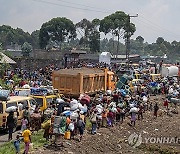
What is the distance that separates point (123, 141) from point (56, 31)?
248 feet

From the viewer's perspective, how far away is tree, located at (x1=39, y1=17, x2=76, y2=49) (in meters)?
92.9

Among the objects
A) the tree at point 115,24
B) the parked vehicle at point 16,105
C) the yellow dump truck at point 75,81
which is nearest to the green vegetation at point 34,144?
the parked vehicle at point 16,105

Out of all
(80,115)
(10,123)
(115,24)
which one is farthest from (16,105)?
(115,24)

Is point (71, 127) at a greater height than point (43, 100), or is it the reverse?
point (43, 100)

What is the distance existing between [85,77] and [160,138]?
19.9 feet

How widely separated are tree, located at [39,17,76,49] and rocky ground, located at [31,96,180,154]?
67459 mm

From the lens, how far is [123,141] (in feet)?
67.3

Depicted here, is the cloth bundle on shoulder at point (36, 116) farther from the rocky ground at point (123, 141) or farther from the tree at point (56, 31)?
the tree at point (56, 31)

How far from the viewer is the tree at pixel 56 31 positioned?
92.9 metres

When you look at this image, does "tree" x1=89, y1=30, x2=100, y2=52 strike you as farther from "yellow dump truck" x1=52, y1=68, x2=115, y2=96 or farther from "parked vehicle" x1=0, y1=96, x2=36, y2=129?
"parked vehicle" x1=0, y1=96, x2=36, y2=129

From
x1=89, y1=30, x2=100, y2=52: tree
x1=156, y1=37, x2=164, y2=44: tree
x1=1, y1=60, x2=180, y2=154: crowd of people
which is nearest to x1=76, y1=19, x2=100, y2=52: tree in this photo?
x1=89, y1=30, x2=100, y2=52: tree

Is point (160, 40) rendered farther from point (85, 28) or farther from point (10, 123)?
point (10, 123)

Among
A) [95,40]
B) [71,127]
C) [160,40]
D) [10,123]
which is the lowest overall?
[71,127]

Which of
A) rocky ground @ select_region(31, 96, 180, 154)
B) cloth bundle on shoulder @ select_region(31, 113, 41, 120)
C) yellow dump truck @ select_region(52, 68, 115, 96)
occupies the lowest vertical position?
rocky ground @ select_region(31, 96, 180, 154)
